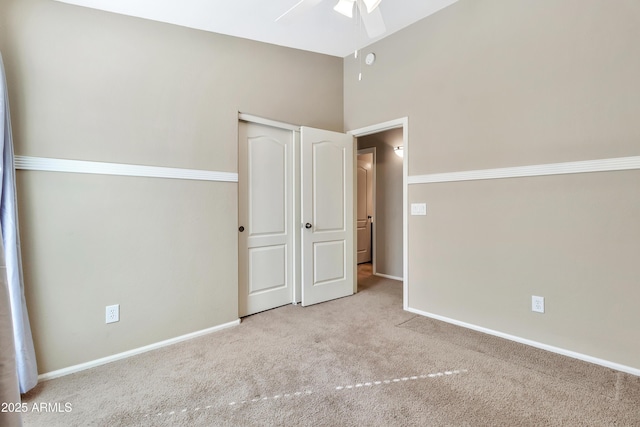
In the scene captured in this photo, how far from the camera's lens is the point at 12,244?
1786 millimetres

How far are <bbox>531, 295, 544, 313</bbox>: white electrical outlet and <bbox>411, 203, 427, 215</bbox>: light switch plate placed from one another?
1110 mm

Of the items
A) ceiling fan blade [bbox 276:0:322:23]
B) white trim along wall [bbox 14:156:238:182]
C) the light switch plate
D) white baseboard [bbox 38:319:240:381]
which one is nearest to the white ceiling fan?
ceiling fan blade [bbox 276:0:322:23]

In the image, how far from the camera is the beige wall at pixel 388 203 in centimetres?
463

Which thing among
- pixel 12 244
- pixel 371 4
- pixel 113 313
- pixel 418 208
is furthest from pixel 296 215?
pixel 12 244

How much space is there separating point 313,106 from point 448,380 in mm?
2867

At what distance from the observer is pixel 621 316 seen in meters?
2.02

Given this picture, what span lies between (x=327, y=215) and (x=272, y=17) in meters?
1.96

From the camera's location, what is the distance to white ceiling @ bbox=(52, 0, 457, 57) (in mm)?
2311

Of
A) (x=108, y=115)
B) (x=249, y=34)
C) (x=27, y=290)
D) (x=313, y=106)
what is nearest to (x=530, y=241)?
(x=313, y=106)

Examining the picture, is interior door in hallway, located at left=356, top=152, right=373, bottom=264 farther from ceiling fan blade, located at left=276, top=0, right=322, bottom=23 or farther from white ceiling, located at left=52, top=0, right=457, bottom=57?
ceiling fan blade, located at left=276, top=0, right=322, bottom=23

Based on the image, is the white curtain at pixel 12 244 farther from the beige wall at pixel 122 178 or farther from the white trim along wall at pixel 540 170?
the white trim along wall at pixel 540 170

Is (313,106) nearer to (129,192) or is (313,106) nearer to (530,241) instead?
(129,192)

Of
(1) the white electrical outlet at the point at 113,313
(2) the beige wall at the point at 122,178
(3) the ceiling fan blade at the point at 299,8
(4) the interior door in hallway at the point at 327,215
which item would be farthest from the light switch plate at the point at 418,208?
(1) the white electrical outlet at the point at 113,313

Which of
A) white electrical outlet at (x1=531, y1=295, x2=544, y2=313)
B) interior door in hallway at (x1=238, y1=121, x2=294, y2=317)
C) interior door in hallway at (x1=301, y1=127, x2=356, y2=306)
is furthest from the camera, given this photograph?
interior door in hallway at (x1=301, y1=127, x2=356, y2=306)
